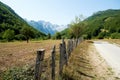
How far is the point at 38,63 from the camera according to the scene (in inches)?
238

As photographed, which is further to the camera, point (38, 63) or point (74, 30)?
point (74, 30)

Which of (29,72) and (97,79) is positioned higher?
(29,72)

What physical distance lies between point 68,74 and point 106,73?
292 cm

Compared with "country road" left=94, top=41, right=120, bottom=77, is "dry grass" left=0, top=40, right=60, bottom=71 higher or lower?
higher

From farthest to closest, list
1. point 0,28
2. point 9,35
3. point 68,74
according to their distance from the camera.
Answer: point 0,28, point 9,35, point 68,74

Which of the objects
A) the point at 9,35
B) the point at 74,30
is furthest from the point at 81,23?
the point at 9,35

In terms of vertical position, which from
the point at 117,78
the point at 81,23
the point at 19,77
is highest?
the point at 81,23

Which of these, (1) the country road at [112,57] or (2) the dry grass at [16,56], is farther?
(1) the country road at [112,57]

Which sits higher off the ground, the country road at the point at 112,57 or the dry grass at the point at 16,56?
the dry grass at the point at 16,56

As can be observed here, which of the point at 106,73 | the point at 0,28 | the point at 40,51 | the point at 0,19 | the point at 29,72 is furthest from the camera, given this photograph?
the point at 0,19

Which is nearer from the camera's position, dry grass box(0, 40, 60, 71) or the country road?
dry grass box(0, 40, 60, 71)

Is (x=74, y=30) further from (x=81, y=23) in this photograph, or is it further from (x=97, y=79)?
(x=97, y=79)

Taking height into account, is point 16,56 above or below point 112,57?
above

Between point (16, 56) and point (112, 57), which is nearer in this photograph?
point (16, 56)
